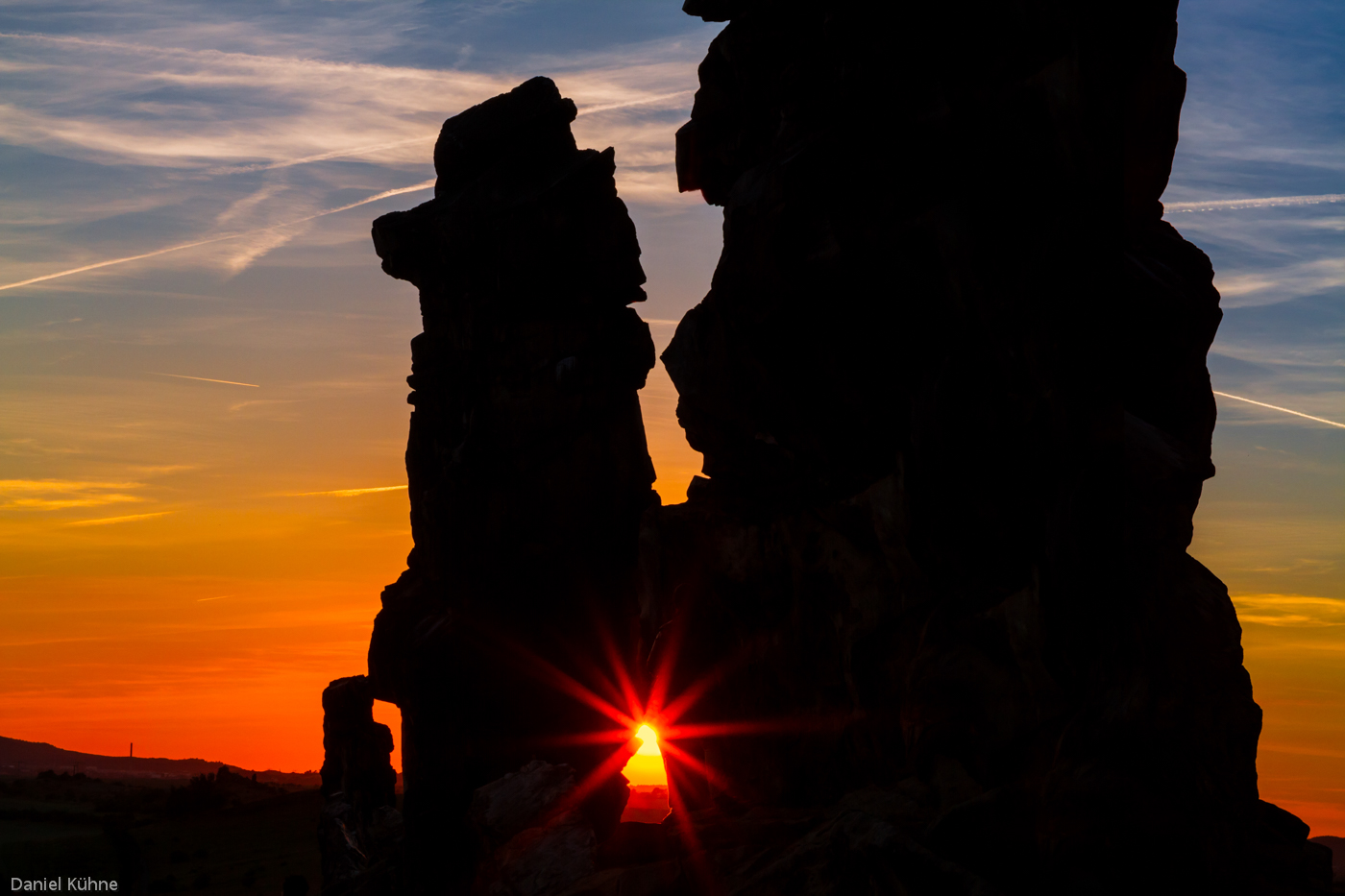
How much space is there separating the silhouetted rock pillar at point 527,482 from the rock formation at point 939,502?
193 inches

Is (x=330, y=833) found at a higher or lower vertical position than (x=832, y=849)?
higher

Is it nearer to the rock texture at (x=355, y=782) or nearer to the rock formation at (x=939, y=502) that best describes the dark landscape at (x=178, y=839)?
the rock texture at (x=355, y=782)

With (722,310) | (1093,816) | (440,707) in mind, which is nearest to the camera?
(1093,816)

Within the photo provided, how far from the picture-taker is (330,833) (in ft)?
156

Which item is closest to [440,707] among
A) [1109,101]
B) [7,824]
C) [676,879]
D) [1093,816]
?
[676,879]

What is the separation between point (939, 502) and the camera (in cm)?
2947

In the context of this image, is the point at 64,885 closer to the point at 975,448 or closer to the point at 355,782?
the point at 355,782

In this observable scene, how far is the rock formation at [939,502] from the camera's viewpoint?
88.2 ft

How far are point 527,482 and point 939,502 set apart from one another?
20757mm

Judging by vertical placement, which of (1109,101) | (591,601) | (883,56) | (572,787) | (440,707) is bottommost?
(572,787)

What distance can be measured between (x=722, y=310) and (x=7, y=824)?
7013 cm

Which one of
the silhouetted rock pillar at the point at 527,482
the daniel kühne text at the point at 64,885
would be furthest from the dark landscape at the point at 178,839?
the silhouetted rock pillar at the point at 527,482

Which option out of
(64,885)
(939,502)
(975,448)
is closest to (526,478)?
(939,502)

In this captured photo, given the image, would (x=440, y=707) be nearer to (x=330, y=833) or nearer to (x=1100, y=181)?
(x=330, y=833)
